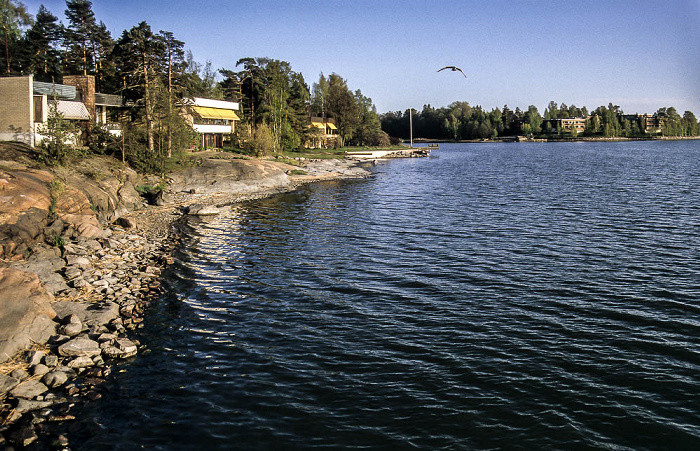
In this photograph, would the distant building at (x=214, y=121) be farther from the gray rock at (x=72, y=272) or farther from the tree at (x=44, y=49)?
the gray rock at (x=72, y=272)

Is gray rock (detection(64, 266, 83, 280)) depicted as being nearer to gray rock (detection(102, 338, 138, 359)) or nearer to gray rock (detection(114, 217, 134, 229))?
gray rock (detection(102, 338, 138, 359))

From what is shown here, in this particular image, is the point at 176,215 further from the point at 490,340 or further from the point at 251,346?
the point at 490,340

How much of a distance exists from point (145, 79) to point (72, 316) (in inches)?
1824

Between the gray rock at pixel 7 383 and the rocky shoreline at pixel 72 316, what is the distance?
0.9 inches

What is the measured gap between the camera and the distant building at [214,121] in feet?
260

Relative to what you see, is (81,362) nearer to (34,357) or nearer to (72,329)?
(34,357)

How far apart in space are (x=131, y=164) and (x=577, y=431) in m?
47.4

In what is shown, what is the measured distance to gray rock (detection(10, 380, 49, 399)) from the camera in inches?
549

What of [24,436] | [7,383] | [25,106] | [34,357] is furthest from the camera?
[25,106]

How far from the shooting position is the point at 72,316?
18.3 m

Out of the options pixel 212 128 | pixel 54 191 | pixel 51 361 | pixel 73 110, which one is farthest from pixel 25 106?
pixel 212 128

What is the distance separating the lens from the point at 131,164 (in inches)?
1960

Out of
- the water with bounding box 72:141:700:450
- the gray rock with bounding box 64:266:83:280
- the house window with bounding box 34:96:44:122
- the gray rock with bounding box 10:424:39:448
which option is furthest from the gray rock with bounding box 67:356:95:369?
the house window with bounding box 34:96:44:122

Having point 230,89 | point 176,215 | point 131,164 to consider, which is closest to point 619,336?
point 176,215
